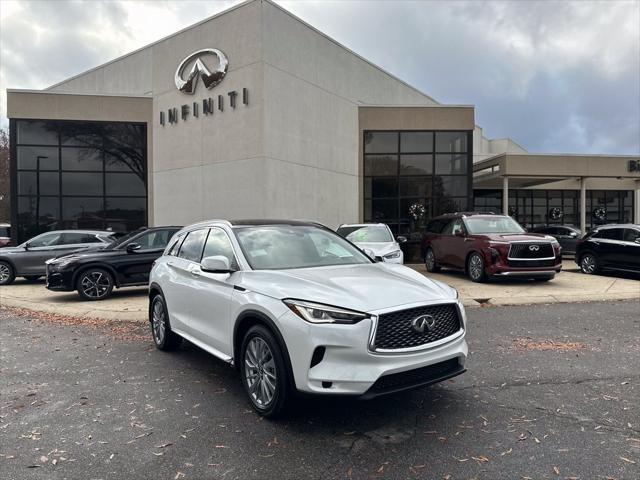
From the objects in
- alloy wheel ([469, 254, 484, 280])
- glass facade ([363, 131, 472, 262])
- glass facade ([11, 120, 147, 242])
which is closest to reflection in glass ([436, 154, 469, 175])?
glass facade ([363, 131, 472, 262])

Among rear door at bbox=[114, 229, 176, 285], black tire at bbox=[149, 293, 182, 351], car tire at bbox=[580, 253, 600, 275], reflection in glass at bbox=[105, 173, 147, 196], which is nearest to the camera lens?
black tire at bbox=[149, 293, 182, 351]

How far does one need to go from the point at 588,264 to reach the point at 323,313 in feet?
45.1

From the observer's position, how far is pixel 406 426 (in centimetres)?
377

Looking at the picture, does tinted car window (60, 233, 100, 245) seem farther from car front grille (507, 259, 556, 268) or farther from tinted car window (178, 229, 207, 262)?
car front grille (507, 259, 556, 268)

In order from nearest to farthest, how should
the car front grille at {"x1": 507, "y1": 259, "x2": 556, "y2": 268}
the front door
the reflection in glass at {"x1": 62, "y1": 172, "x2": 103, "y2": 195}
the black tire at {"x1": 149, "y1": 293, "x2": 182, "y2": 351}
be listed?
the front door
the black tire at {"x1": 149, "y1": 293, "x2": 182, "y2": 351}
the car front grille at {"x1": 507, "y1": 259, "x2": 556, "y2": 268}
the reflection in glass at {"x1": 62, "y1": 172, "x2": 103, "y2": 195}

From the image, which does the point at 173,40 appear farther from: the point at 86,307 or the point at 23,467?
the point at 23,467

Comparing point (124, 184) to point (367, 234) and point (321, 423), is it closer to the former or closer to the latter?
point (367, 234)

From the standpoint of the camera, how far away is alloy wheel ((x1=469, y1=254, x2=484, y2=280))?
12.2 meters

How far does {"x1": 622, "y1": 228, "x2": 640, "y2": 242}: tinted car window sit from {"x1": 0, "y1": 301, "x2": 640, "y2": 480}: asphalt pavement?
862cm

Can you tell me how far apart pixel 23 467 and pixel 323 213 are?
1715 cm

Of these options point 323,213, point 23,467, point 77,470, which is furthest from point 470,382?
point 323,213

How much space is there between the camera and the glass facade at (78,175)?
20.9 metres

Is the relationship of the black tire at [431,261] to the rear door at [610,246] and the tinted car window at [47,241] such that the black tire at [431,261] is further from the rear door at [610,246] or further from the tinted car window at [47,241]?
the tinted car window at [47,241]

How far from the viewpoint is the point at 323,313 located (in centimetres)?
352
